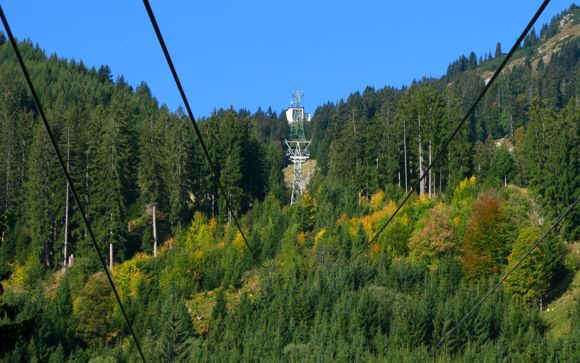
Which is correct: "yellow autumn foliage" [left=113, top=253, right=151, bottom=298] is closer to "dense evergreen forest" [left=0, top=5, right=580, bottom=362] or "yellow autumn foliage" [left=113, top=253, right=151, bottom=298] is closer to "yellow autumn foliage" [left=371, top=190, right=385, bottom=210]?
"dense evergreen forest" [left=0, top=5, right=580, bottom=362]

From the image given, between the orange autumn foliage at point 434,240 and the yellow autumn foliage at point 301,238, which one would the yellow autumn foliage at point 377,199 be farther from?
the orange autumn foliage at point 434,240

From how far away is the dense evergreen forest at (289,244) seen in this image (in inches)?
1987

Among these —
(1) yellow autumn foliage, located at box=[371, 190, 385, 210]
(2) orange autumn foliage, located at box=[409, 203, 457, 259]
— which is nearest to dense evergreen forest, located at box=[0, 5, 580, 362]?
(2) orange autumn foliage, located at box=[409, 203, 457, 259]

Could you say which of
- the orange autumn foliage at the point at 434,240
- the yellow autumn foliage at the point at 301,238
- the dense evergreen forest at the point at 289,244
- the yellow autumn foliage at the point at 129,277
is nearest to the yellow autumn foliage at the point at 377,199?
the dense evergreen forest at the point at 289,244

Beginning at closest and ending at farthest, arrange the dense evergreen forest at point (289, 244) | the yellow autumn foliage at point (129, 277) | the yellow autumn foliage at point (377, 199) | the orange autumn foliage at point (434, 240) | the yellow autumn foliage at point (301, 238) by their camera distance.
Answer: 1. the dense evergreen forest at point (289, 244)
2. the orange autumn foliage at point (434, 240)
3. the yellow autumn foliage at point (129, 277)
4. the yellow autumn foliage at point (301, 238)
5. the yellow autumn foliage at point (377, 199)

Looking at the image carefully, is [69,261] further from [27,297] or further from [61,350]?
[61,350]

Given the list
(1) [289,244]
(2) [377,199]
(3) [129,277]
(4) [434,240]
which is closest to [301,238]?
(1) [289,244]

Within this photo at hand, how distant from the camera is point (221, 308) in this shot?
54.8m

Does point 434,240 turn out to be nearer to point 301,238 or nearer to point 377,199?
point 301,238

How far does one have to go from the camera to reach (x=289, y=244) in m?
65.0

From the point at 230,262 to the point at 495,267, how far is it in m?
16.4

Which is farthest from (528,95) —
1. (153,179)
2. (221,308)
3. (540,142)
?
(221,308)

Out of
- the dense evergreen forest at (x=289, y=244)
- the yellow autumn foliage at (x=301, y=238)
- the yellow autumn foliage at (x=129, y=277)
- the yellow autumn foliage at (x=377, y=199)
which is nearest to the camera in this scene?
the dense evergreen forest at (x=289, y=244)

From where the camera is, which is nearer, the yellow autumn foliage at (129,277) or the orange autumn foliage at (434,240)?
the orange autumn foliage at (434,240)
